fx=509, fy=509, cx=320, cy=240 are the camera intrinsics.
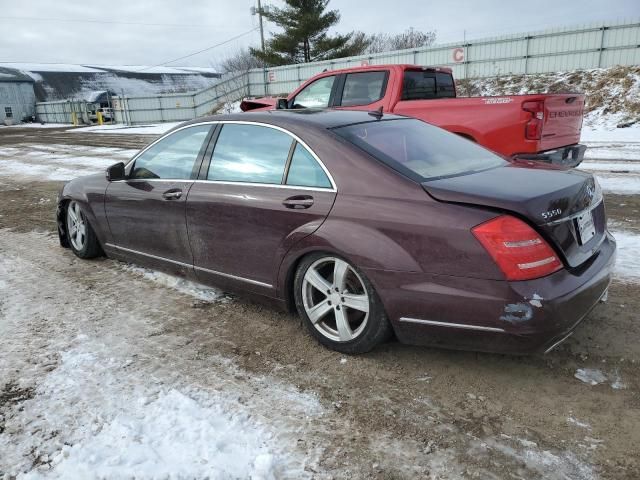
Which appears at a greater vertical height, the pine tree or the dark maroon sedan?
the pine tree

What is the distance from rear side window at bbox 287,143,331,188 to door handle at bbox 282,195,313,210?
0.09 meters

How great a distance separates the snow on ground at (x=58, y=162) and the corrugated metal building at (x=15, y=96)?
39.1 meters

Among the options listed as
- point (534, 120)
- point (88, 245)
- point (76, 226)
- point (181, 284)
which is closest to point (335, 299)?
point (181, 284)

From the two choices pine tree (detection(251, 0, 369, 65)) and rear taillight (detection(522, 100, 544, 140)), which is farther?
pine tree (detection(251, 0, 369, 65))

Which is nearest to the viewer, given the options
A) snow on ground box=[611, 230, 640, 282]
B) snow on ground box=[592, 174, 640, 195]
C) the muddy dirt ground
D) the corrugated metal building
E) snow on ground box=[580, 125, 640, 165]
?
the muddy dirt ground

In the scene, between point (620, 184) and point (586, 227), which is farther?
point (620, 184)

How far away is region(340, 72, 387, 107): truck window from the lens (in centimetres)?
764

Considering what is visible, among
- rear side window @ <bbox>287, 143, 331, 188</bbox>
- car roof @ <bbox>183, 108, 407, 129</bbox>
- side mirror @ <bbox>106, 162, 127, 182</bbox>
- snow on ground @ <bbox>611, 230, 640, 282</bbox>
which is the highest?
car roof @ <bbox>183, 108, 407, 129</bbox>

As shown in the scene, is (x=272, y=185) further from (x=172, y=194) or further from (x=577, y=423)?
(x=577, y=423)

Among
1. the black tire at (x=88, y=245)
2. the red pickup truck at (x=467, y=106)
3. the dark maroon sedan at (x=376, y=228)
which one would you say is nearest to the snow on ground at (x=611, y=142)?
the red pickup truck at (x=467, y=106)

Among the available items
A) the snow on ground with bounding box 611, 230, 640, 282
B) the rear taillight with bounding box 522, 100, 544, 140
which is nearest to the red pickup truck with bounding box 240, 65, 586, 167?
the rear taillight with bounding box 522, 100, 544, 140

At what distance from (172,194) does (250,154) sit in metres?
0.76

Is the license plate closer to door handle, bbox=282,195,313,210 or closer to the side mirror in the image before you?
door handle, bbox=282,195,313,210

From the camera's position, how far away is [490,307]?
2.48 m
